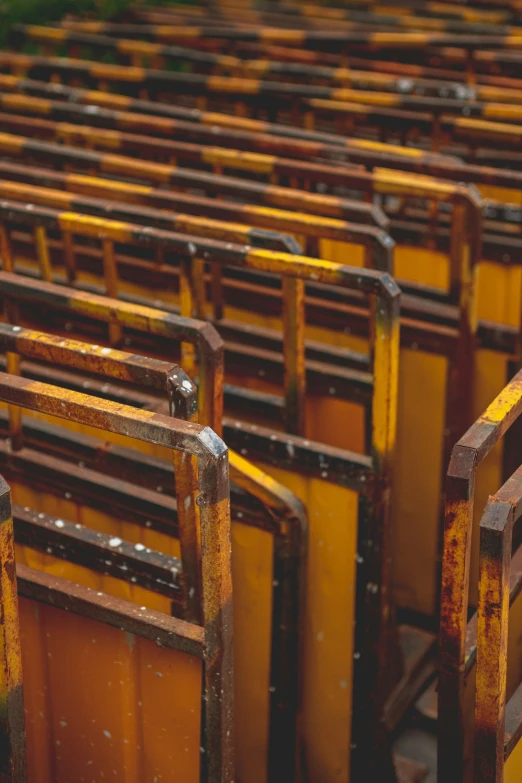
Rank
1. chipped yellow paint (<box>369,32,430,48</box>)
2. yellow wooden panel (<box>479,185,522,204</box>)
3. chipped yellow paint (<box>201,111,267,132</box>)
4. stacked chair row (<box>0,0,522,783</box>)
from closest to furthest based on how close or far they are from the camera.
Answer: stacked chair row (<box>0,0,522,783</box>)
chipped yellow paint (<box>201,111,267,132</box>)
chipped yellow paint (<box>369,32,430,48</box>)
yellow wooden panel (<box>479,185,522,204</box>)

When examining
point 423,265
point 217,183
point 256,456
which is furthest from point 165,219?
point 423,265

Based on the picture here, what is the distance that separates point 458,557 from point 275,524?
631mm

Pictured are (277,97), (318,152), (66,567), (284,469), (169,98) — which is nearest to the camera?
(66,567)

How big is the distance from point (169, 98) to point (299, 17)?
2.80 feet

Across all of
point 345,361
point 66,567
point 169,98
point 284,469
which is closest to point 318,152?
point 345,361

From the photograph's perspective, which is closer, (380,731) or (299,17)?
(380,731)

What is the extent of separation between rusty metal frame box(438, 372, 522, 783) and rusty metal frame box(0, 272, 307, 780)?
1.59 feet

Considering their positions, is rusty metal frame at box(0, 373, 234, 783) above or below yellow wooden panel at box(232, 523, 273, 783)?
above

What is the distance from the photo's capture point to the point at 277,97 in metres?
3.46

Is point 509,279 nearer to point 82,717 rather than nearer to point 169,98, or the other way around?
point 82,717

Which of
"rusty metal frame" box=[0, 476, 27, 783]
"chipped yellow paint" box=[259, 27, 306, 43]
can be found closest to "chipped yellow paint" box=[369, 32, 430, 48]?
"chipped yellow paint" box=[259, 27, 306, 43]

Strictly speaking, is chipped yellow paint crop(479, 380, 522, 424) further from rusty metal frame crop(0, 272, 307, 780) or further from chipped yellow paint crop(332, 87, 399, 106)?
chipped yellow paint crop(332, 87, 399, 106)

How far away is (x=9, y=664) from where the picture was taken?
4.48 feet

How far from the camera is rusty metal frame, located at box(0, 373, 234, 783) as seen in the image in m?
1.36
